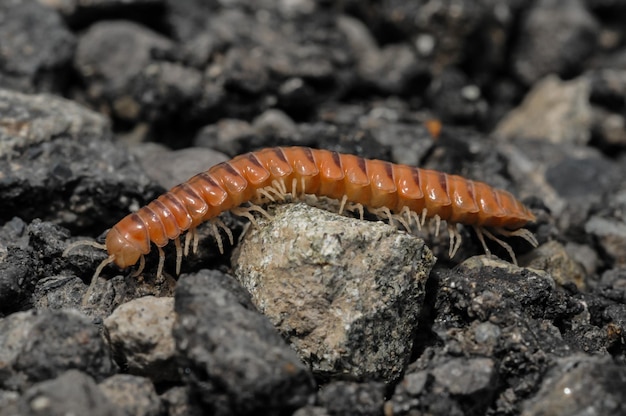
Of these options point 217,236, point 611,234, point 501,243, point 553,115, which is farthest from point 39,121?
point 553,115

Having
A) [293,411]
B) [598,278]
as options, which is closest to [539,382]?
[293,411]

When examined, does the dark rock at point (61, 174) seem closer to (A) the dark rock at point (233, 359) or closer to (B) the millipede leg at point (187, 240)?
(B) the millipede leg at point (187, 240)

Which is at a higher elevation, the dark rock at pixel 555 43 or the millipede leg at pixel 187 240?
the dark rock at pixel 555 43

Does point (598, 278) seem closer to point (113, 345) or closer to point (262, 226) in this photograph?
point (262, 226)

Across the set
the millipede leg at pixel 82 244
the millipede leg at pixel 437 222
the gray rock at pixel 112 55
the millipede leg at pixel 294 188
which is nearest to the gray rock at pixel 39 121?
the gray rock at pixel 112 55

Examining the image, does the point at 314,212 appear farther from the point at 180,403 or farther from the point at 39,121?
the point at 39,121

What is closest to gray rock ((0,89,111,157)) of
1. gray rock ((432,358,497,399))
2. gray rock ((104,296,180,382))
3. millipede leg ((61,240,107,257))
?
millipede leg ((61,240,107,257))

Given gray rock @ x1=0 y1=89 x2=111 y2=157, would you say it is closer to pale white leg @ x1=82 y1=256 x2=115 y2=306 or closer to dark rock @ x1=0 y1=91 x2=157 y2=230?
dark rock @ x1=0 y1=91 x2=157 y2=230
